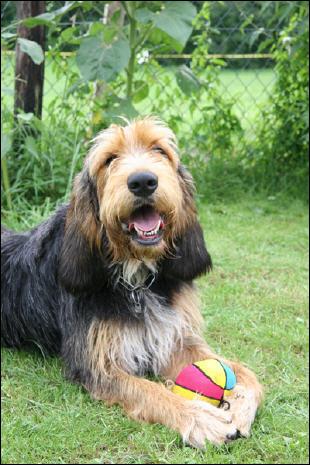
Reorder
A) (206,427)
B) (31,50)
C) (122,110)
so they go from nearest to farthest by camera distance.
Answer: (206,427), (31,50), (122,110)

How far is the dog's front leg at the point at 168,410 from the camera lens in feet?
10.2

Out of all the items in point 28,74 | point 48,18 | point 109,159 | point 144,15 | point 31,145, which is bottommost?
point 31,145

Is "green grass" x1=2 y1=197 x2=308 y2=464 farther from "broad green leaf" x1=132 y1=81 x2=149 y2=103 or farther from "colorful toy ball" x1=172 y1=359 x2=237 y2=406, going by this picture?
"broad green leaf" x1=132 y1=81 x2=149 y2=103

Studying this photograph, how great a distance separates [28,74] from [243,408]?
13.8ft

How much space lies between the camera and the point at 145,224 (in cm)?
338

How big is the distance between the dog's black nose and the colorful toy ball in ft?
2.92

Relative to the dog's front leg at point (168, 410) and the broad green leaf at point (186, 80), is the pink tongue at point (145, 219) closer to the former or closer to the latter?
the dog's front leg at point (168, 410)

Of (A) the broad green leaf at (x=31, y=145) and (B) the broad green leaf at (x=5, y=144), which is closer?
(B) the broad green leaf at (x=5, y=144)

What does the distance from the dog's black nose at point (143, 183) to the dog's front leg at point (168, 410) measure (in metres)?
0.94

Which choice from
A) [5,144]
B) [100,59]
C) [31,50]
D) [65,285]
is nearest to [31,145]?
[5,144]

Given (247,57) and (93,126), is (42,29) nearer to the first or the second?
(93,126)

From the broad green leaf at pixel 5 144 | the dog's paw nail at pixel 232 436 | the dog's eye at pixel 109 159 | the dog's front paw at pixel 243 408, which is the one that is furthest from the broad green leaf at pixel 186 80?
the dog's paw nail at pixel 232 436

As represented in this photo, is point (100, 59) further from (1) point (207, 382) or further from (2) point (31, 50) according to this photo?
(1) point (207, 382)

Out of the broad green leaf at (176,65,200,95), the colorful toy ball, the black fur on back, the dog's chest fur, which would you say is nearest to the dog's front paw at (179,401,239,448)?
the colorful toy ball
